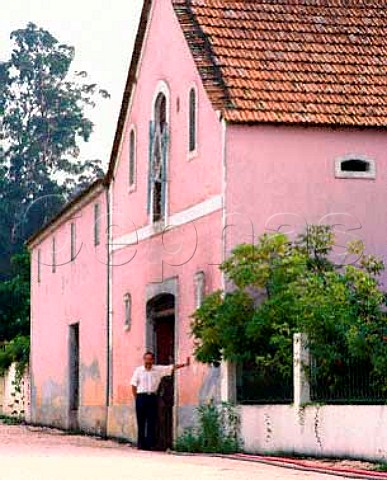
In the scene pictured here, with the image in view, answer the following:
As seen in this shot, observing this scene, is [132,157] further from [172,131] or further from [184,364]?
[184,364]

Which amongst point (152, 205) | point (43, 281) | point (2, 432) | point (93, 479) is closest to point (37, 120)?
point (43, 281)

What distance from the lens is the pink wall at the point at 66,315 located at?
34719 mm

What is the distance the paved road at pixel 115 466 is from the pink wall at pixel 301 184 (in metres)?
4.30

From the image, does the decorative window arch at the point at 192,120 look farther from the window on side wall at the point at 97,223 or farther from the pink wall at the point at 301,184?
the window on side wall at the point at 97,223

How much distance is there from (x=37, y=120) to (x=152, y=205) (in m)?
50.4

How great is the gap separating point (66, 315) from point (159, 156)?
33.3ft

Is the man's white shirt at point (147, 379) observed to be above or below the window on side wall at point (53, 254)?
below

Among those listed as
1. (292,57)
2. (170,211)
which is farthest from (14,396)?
(292,57)

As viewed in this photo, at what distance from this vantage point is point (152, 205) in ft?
99.2

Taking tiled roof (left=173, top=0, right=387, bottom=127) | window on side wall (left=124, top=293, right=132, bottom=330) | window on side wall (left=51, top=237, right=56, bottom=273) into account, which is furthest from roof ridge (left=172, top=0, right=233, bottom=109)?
window on side wall (left=51, top=237, right=56, bottom=273)

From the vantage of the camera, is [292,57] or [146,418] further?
[292,57]

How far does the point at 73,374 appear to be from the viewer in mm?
37906

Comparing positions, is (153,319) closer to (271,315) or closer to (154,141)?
(154,141)

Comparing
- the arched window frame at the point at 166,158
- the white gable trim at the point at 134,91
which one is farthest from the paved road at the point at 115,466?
the white gable trim at the point at 134,91
